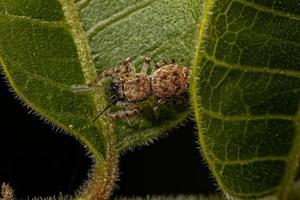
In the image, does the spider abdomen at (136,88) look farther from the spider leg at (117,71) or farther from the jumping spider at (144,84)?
the spider leg at (117,71)

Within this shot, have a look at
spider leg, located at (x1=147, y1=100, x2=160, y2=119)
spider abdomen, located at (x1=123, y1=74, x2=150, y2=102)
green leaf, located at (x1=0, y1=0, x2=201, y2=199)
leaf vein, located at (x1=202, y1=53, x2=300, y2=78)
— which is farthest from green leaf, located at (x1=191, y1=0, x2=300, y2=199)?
spider abdomen, located at (x1=123, y1=74, x2=150, y2=102)

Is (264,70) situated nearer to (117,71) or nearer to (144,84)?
(117,71)

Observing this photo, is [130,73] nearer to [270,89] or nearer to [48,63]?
[48,63]

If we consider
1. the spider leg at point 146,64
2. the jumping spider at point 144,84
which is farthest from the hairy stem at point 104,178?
the spider leg at point 146,64

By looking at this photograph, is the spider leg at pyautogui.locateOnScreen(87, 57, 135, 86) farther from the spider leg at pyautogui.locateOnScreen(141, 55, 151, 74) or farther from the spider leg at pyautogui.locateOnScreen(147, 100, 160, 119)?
the spider leg at pyautogui.locateOnScreen(147, 100, 160, 119)

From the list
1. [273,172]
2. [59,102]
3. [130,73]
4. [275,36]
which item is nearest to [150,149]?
[130,73]
